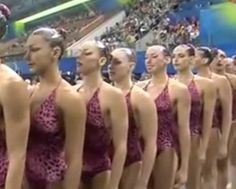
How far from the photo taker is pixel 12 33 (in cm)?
2177

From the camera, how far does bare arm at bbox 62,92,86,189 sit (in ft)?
10.7

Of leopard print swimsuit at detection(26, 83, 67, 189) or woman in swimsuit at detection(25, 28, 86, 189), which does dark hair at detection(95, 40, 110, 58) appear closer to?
woman in swimsuit at detection(25, 28, 86, 189)

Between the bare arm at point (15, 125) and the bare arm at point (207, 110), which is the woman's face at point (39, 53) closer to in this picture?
the bare arm at point (15, 125)

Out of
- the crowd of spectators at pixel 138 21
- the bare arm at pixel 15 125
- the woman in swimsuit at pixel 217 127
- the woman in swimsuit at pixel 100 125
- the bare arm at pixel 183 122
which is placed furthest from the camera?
the crowd of spectators at pixel 138 21

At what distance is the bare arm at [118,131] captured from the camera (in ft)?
13.0

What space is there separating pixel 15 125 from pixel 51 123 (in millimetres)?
500

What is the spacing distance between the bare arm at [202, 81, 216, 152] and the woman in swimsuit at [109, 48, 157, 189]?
139 centimetres

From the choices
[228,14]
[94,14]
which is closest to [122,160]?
[228,14]

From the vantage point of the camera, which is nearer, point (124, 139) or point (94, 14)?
point (124, 139)

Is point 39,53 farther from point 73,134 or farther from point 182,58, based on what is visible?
point 182,58

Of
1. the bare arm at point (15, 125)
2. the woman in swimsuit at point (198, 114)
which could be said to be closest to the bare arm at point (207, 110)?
the woman in swimsuit at point (198, 114)

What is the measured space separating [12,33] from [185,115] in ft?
56.6

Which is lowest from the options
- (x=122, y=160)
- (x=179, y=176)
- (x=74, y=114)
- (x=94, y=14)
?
(x=94, y=14)

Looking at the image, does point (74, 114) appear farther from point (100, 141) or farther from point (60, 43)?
point (100, 141)
